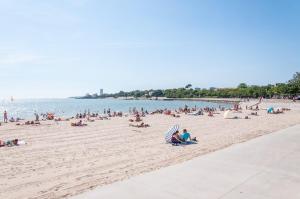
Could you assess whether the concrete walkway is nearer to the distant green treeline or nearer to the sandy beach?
the sandy beach

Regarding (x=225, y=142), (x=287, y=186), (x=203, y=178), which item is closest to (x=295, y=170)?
(x=287, y=186)

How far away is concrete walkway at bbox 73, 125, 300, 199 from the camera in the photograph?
289 inches

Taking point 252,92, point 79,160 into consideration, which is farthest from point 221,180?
point 252,92

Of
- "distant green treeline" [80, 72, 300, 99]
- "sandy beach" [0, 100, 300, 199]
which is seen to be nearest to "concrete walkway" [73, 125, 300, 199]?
"sandy beach" [0, 100, 300, 199]

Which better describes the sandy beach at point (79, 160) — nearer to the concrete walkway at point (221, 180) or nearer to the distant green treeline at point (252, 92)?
the concrete walkway at point (221, 180)

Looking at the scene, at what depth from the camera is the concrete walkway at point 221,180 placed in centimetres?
734

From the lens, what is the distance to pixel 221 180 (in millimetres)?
8430

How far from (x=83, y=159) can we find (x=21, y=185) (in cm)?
357

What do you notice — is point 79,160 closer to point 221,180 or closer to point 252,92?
point 221,180

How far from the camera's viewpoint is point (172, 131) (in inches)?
628

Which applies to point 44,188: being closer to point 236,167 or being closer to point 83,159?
point 83,159

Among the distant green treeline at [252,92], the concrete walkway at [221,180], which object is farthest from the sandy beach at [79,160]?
the distant green treeline at [252,92]

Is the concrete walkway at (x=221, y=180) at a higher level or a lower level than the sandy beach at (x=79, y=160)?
higher

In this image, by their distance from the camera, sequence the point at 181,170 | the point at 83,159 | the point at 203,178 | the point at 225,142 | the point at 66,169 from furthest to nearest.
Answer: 1. the point at 225,142
2. the point at 83,159
3. the point at 66,169
4. the point at 181,170
5. the point at 203,178
